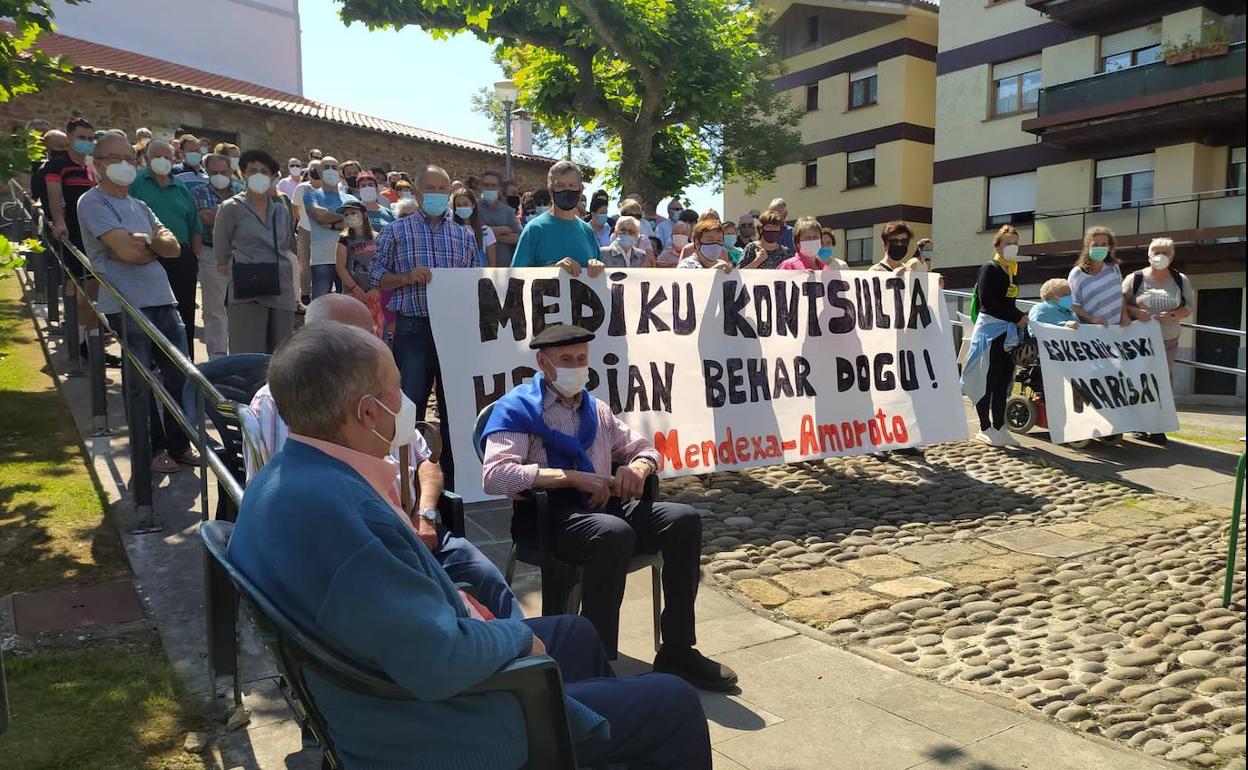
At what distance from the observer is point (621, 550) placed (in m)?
3.71

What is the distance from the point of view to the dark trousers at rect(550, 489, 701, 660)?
371cm

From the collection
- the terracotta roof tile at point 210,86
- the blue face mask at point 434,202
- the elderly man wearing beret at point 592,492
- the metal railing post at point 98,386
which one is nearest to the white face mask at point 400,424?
the elderly man wearing beret at point 592,492

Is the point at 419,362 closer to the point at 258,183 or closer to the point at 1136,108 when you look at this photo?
the point at 258,183

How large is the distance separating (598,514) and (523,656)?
168 cm

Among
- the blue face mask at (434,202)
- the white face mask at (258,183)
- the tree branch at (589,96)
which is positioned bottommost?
the blue face mask at (434,202)

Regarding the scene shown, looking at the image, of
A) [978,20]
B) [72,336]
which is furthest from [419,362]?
[978,20]

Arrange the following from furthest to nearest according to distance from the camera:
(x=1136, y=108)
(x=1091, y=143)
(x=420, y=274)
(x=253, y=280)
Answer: (x=1091, y=143) → (x=1136, y=108) → (x=253, y=280) → (x=420, y=274)

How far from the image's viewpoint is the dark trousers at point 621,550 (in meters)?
3.71

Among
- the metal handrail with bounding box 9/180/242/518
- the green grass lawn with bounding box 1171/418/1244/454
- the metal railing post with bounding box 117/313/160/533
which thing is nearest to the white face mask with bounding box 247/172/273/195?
the metal handrail with bounding box 9/180/242/518

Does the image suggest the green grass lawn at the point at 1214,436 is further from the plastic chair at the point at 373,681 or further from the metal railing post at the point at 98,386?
the metal railing post at the point at 98,386

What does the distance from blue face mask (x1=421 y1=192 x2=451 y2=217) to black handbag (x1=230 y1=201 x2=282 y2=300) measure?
1473 millimetres

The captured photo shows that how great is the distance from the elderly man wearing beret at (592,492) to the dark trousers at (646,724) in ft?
4.17

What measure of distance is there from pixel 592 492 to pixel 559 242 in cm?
294

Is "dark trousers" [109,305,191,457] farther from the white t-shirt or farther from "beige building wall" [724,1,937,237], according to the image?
"beige building wall" [724,1,937,237]
